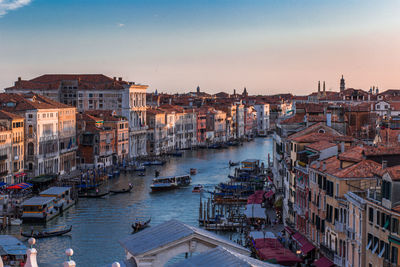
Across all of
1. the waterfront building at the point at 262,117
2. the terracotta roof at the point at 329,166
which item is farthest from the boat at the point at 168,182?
the waterfront building at the point at 262,117

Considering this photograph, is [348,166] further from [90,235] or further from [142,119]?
[142,119]

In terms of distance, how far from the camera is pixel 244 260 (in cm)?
628

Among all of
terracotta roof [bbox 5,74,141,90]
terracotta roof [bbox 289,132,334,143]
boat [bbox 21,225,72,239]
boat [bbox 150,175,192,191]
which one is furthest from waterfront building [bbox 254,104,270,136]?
terracotta roof [bbox 289,132,334,143]

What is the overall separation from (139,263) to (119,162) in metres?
32.9

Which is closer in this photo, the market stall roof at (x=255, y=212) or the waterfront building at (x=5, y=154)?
the market stall roof at (x=255, y=212)

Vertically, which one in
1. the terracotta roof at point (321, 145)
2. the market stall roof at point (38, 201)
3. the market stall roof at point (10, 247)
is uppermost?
the terracotta roof at point (321, 145)

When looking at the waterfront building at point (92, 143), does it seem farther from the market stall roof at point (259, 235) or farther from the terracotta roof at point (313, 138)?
the terracotta roof at point (313, 138)

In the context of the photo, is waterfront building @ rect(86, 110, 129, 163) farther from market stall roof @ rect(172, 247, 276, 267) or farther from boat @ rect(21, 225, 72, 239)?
market stall roof @ rect(172, 247, 276, 267)

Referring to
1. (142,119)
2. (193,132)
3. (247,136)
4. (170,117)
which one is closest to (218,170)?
(142,119)

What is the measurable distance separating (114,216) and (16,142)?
8.36 m

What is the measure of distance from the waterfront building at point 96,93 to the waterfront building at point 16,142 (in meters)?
17.2

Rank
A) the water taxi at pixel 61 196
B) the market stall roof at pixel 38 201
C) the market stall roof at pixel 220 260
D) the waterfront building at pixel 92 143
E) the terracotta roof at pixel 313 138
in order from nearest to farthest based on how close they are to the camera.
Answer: the market stall roof at pixel 220 260, the terracotta roof at pixel 313 138, the market stall roof at pixel 38 201, the water taxi at pixel 61 196, the waterfront building at pixel 92 143

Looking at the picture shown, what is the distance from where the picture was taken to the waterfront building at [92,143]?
3750 cm

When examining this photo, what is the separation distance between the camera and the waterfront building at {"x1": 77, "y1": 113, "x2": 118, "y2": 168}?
123ft
